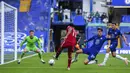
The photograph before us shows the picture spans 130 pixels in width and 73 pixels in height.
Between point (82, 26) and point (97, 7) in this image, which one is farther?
point (97, 7)

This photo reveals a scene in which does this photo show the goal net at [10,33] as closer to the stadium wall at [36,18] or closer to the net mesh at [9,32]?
the net mesh at [9,32]

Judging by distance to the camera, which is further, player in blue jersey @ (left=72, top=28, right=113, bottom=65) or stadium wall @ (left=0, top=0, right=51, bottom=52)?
stadium wall @ (left=0, top=0, right=51, bottom=52)

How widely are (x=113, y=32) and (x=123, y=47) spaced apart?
21.6 m

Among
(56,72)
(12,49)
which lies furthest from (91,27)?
(56,72)

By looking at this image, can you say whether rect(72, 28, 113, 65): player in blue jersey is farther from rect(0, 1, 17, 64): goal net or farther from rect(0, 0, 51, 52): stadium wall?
rect(0, 0, 51, 52): stadium wall

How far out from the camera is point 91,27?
143 feet

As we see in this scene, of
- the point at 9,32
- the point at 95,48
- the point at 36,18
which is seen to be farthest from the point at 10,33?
the point at 36,18

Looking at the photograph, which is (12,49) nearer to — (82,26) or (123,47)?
(123,47)

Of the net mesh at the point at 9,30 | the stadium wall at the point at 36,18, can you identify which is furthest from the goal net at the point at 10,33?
the stadium wall at the point at 36,18

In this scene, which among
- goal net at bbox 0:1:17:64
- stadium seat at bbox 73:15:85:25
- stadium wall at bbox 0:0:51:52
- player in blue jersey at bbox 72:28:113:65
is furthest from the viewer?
stadium seat at bbox 73:15:85:25

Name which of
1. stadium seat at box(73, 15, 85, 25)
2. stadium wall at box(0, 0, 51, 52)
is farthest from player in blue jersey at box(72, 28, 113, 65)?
stadium seat at box(73, 15, 85, 25)

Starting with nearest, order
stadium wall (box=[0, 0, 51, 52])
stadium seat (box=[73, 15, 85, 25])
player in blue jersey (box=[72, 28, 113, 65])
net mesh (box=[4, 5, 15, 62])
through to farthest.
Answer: player in blue jersey (box=[72, 28, 113, 65]) < net mesh (box=[4, 5, 15, 62]) < stadium wall (box=[0, 0, 51, 52]) < stadium seat (box=[73, 15, 85, 25])

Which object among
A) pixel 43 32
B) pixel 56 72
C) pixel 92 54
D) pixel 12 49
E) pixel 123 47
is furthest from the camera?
pixel 43 32

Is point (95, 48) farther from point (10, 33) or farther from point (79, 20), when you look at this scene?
point (79, 20)
